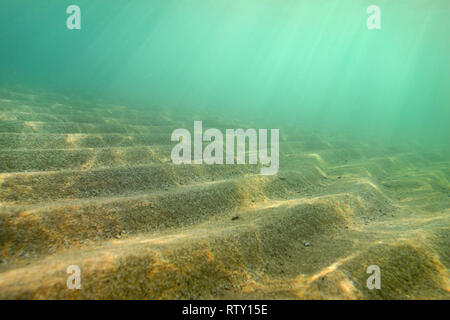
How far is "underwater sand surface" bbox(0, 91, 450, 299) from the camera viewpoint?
2.00 metres

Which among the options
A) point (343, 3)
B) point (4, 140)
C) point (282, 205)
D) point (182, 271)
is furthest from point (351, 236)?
point (343, 3)

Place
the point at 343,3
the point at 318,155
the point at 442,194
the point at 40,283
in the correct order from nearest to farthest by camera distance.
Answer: the point at 40,283
the point at 442,194
the point at 318,155
the point at 343,3

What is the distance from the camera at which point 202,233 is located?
2.75m

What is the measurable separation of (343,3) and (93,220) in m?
39.1

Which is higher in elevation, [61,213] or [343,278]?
[61,213]

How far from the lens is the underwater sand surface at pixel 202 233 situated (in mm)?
1998

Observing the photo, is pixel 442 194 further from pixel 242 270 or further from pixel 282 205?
pixel 242 270

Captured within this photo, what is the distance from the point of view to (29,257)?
2.25 metres

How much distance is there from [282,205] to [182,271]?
2032 millimetres
